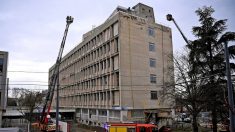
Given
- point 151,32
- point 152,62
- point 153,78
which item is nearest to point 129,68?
point 153,78

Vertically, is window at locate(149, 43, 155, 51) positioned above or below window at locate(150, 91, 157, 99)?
above

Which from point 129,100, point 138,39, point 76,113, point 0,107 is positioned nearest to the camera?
point 0,107

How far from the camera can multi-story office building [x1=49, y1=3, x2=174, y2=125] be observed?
47281mm

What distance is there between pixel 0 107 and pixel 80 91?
37.8 m

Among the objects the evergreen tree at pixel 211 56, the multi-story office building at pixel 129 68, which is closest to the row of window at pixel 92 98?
the multi-story office building at pixel 129 68

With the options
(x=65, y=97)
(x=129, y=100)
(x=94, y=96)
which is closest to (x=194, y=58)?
(x=129, y=100)

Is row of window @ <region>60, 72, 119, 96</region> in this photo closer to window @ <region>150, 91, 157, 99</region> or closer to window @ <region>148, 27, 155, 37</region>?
window @ <region>150, 91, 157, 99</region>

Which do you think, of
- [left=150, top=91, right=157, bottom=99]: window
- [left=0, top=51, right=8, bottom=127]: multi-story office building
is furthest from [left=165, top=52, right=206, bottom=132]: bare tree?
[left=0, top=51, right=8, bottom=127]: multi-story office building

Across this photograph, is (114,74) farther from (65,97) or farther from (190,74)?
(65,97)

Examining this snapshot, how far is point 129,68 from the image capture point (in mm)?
48125

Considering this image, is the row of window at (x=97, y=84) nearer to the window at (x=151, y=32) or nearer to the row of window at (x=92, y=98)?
the row of window at (x=92, y=98)

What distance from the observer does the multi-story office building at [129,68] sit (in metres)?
47.3

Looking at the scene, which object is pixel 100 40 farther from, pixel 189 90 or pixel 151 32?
pixel 189 90

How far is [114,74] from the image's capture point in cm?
4978
